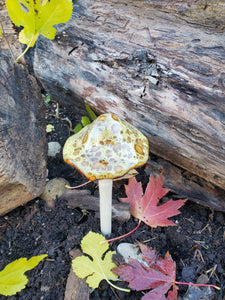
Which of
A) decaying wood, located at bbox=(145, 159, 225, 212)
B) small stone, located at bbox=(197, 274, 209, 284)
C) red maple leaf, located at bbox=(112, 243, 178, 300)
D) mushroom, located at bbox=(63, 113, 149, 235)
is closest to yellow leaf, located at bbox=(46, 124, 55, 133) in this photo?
decaying wood, located at bbox=(145, 159, 225, 212)

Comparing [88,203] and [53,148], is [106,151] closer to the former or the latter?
[88,203]

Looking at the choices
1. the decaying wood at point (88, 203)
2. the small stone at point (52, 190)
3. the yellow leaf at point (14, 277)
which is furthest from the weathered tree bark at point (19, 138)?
the yellow leaf at point (14, 277)

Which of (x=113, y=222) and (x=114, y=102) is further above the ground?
(x=114, y=102)

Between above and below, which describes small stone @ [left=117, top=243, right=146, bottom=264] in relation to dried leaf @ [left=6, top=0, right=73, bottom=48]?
below

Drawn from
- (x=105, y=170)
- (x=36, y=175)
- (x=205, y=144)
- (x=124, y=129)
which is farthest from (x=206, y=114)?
(x=36, y=175)

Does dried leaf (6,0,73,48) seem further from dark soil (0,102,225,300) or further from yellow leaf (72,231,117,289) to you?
yellow leaf (72,231,117,289)

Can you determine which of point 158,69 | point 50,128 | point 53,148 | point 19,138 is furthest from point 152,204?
point 50,128

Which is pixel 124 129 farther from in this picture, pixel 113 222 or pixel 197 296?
pixel 197 296
